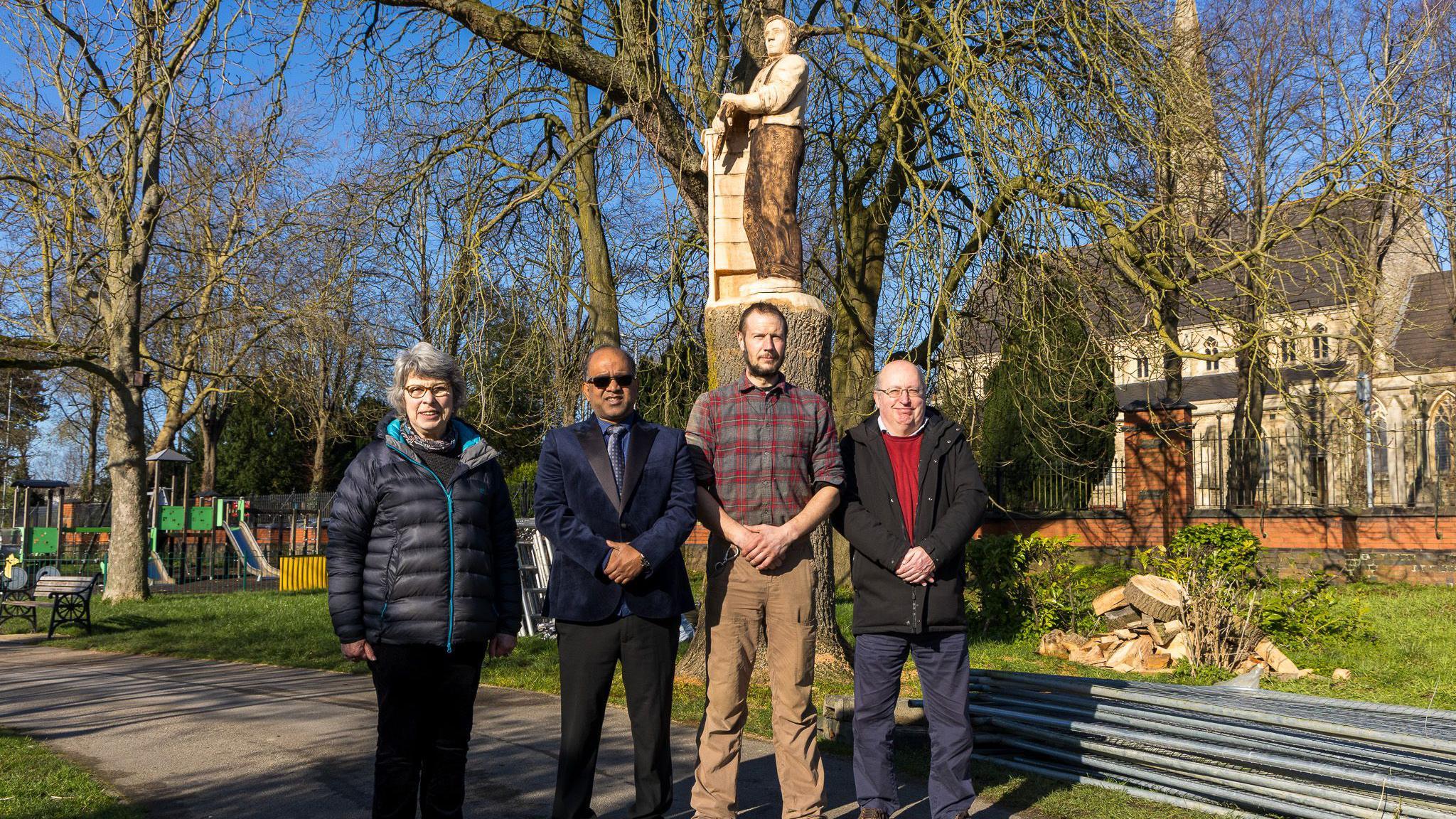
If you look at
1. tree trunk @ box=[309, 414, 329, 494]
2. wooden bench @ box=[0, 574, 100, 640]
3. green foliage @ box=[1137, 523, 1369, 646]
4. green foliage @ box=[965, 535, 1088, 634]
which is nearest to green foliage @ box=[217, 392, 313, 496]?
tree trunk @ box=[309, 414, 329, 494]

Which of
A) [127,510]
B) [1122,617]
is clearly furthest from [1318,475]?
[127,510]

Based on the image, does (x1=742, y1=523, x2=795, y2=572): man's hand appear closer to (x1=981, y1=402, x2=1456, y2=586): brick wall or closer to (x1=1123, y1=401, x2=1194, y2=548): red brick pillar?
(x1=981, y1=402, x2=1456, y2=586): brick wall

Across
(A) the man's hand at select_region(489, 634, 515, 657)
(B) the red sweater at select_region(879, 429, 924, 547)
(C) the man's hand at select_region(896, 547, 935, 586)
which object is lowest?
(A) the man's hand at select_region(489, 634, 515, 657)

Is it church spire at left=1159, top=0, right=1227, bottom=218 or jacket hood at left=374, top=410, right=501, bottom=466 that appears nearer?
jacket hood at left=374, top=410, right=501, bottom=466

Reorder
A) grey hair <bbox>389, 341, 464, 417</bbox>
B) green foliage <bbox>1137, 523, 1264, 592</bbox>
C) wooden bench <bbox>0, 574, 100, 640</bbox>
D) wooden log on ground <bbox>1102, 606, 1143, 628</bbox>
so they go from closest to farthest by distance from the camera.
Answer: grey hair <bbox>389, 341, 464, 417</bbox>, green foliage <bbox>1137, 523, 1264, 592</bbox>, wooden log on ground <bbox>1102, 606, 1143, 628</bbox>, wooden bench <bbox>0, 574, 100, 640</bbox>

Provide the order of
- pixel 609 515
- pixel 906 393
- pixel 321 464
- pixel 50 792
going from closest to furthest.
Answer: pixel 609 515 → pixel 906 393 → pixel 50 792 → pixel 321 464

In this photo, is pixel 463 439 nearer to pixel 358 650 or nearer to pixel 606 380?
pixel 606 380

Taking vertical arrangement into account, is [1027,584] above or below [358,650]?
below

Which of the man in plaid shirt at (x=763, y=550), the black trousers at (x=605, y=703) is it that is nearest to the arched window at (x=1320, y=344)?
the man in plaid shirt at (x=763, y=550)

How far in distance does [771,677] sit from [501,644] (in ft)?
3.35

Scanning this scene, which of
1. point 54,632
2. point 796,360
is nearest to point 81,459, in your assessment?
point 54,632

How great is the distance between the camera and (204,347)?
30.2 meters

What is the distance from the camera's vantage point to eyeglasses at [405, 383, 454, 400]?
3.89 metres

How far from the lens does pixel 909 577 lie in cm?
432
